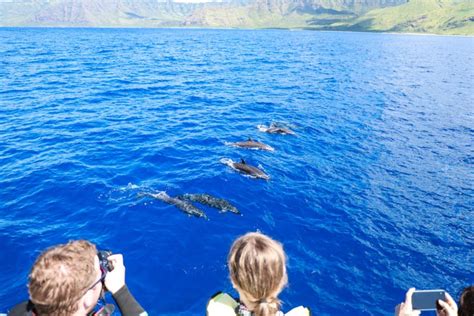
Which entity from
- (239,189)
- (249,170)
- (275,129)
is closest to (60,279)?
(239,189)

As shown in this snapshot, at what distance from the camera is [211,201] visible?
18359 mm

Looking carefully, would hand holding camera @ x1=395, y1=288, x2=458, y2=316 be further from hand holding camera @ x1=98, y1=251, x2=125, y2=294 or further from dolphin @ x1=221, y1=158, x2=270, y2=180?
dolphin @ x1=221, y1=158, x2=270, y2=180

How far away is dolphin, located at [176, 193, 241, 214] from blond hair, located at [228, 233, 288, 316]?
13239 millimetres

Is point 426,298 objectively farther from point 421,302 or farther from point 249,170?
point 249,170

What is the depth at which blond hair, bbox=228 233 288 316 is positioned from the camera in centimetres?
441

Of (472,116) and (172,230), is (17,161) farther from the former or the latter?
(472,116)

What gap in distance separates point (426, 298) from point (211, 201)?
13.4 m

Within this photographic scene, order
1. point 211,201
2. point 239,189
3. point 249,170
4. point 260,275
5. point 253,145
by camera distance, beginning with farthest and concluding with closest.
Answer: point 253,145, point 249,170, point 239,189, point 211,201, point 260,275

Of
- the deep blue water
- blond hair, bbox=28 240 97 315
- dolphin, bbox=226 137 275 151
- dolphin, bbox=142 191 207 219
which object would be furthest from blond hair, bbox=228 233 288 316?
dolphin, bbox=226 137 275 151

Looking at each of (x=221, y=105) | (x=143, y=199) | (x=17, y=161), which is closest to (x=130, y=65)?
(x=221, y=105)

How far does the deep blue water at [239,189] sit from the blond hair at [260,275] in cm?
795

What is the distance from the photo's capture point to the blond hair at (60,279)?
4.03 metres

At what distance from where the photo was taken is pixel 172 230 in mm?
16016

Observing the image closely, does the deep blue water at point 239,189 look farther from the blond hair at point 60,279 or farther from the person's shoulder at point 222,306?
the blond hair at point 60,279
